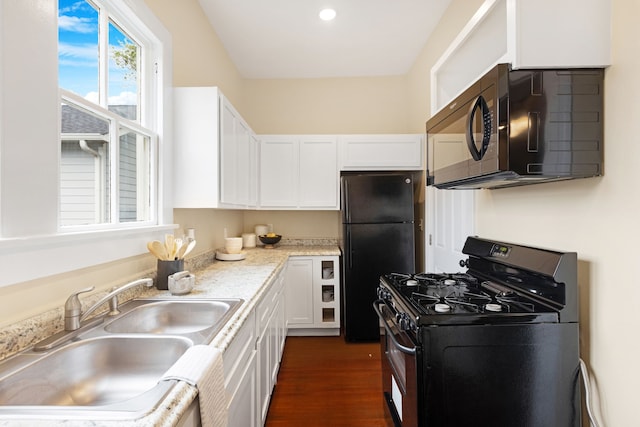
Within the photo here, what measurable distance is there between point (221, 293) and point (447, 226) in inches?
73.2

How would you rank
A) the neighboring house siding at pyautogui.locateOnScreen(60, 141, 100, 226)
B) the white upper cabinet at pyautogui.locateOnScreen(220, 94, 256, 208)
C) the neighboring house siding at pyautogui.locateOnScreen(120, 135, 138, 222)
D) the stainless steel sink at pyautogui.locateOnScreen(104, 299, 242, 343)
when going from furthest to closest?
the white upper cabinet at pyautogui.locateOnScreen(220, 94, 256, 208)
the neighboring house siding at pyautogui.locateOnScreen(120, 135, 138, 222)
the stainless steel sink at pyautogui.locateOnScreen(104, 299, 242, 343)
the neighboring house siding at pyautogui.locateOnScreen(60, 141, 100, 226)

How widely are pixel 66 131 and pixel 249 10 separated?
1.94 metres

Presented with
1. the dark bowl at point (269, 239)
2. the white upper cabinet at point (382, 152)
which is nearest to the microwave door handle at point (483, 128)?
the white upper cabinet at point (382, 152)

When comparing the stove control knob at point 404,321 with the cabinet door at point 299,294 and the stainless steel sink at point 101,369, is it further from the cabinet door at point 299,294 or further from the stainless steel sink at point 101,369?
the cabinet door at point 299,294

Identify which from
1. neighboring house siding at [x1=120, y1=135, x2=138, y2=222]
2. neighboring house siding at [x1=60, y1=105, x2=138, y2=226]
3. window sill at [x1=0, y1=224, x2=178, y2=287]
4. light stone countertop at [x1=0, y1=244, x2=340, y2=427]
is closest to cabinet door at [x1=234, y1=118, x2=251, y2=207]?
light stone countertop at [x1=0, y1=244, x2=340, y2=427]

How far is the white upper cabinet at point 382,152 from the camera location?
3334 millimetres

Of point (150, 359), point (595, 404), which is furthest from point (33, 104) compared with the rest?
point (595, 404)

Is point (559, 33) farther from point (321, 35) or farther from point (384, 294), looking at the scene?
point (321, 35)

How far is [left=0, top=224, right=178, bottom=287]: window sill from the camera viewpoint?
935 mm

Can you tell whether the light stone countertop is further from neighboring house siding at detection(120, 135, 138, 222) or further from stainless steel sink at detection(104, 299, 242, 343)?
neighboring house siding at detection(120, 135, 138, 222)

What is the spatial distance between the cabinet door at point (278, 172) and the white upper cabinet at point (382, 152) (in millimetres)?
557

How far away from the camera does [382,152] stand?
3355mm

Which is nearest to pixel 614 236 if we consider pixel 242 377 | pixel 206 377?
pixel 206 377

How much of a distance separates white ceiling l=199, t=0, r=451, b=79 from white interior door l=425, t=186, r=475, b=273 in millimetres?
1541
